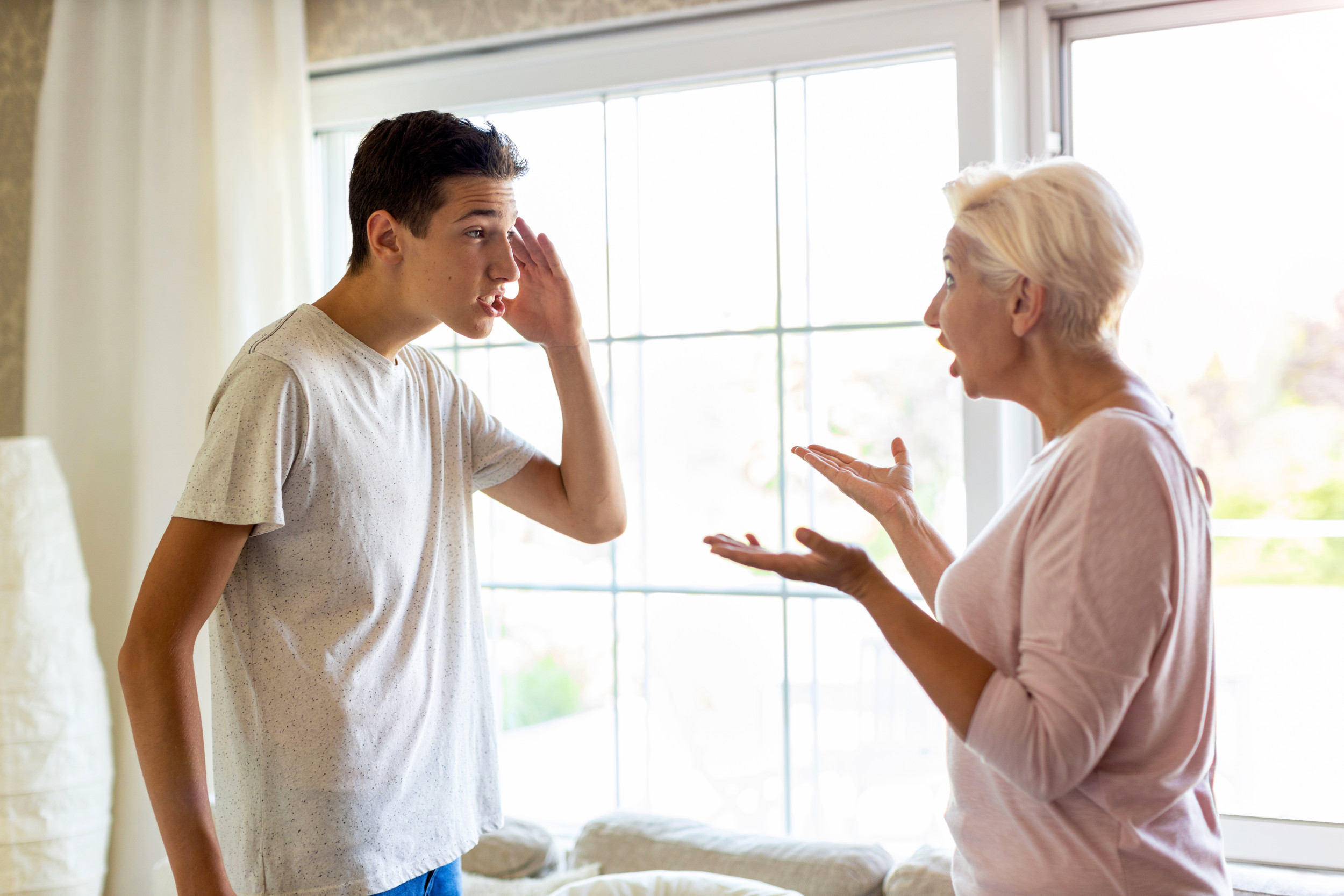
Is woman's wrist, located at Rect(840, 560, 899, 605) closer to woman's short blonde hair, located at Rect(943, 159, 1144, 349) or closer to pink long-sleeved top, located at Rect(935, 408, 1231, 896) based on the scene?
pink long-sleeved top, located at Rect(935, 408, 1231, 896)

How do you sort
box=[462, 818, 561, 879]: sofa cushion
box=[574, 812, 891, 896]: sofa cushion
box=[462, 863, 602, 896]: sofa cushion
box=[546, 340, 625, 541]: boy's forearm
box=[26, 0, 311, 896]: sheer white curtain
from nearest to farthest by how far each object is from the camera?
box=[546, 340, 625, 541]: boy's forearm < box=[574, 812, 891, 896]: sofa cushion < box=[462, 863, 602, 896]: sofa cushion < box=[462, 818, 561, 879]: sofa cushion < box=[26, 0, 311, 896]: sheer white curtain

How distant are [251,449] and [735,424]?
120 cm

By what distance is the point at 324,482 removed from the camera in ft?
4.02

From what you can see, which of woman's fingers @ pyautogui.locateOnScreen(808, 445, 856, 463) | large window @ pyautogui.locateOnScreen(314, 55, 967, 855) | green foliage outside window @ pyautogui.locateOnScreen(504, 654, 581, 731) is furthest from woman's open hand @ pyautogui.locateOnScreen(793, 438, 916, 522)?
green foliage outside window @ pyautogui.locateOnScreen(504, 654, 581, 731)

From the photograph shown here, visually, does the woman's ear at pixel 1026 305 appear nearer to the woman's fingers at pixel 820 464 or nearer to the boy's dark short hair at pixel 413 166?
the woman's fingers at pixel 820 464

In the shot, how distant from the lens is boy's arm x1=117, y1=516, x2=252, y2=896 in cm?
111

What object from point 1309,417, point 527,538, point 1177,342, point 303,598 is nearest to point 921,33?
point 1177,342

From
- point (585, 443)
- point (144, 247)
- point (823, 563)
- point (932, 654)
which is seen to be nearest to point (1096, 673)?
A: point (932, 654)

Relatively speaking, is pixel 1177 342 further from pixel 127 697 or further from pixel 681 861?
pixel 127 697

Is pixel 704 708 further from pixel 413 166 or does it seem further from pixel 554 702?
pixel 413 166

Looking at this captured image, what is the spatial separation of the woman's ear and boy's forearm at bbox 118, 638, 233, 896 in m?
0.99

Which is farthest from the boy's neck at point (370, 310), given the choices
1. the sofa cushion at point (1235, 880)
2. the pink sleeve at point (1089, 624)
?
the sofa cushion at point (1235, 880)

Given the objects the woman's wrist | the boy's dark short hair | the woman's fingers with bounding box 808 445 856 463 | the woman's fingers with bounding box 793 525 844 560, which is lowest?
the woman's wrist

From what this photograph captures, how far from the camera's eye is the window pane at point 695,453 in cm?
215
